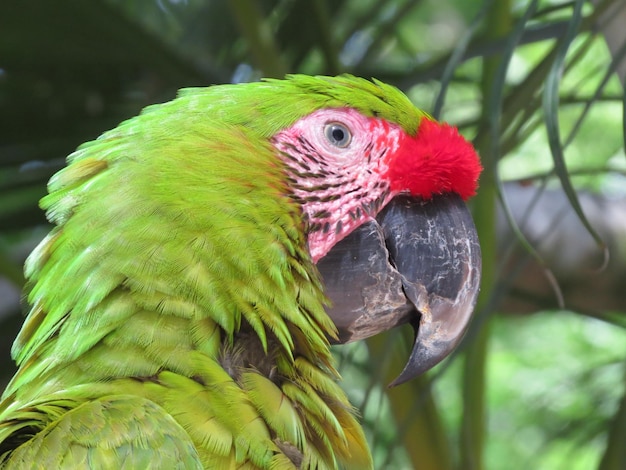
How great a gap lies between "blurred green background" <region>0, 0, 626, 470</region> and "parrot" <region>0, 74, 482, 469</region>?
134mm

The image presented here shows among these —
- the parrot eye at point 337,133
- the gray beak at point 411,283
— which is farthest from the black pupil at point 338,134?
the gray beak at point 411,283

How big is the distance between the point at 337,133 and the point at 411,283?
Answer: 22cm

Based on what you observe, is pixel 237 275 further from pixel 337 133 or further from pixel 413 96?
pixel 413 96

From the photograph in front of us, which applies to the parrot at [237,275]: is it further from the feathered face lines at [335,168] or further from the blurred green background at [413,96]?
the blurred green background at [413,96]

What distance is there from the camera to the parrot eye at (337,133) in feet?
3.10

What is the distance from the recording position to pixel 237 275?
83cm

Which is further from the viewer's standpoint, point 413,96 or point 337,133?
point 413,96

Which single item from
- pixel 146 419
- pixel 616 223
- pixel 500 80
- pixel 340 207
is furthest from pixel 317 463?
pixel 616 223

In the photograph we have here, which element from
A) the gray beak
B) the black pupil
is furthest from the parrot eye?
the gray beak

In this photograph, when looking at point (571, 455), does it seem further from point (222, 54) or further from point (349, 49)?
point (222, 54)

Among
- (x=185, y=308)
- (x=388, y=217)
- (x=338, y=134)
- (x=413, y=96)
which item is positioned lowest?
(x=185, y=308)

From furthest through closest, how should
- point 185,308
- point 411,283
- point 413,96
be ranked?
point 413,96 → point 411,283 → point 185,308

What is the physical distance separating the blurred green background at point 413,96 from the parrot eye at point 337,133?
6.2 inches

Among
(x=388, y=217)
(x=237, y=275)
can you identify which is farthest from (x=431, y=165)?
(x=237, y=275)
